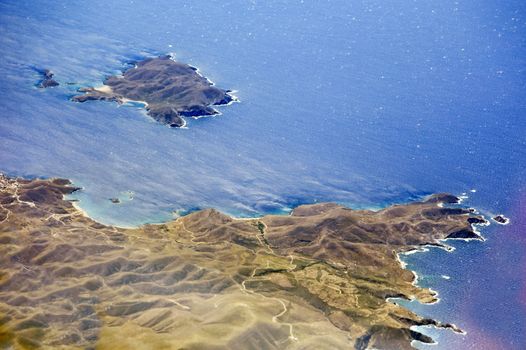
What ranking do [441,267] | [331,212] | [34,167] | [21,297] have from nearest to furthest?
[21,297]
[441,267]
[331,212]
[34,167]

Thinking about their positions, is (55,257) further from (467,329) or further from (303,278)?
(467,329)

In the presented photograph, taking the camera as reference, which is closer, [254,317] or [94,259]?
[254,317]

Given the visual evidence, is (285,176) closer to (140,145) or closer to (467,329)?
(140,145)

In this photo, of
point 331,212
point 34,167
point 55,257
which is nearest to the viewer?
point 55,257

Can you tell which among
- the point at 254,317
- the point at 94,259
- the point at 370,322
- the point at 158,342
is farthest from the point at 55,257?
the point at 370,322

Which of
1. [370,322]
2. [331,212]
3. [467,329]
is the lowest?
[370,322]

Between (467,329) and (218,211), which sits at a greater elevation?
(218,211)
